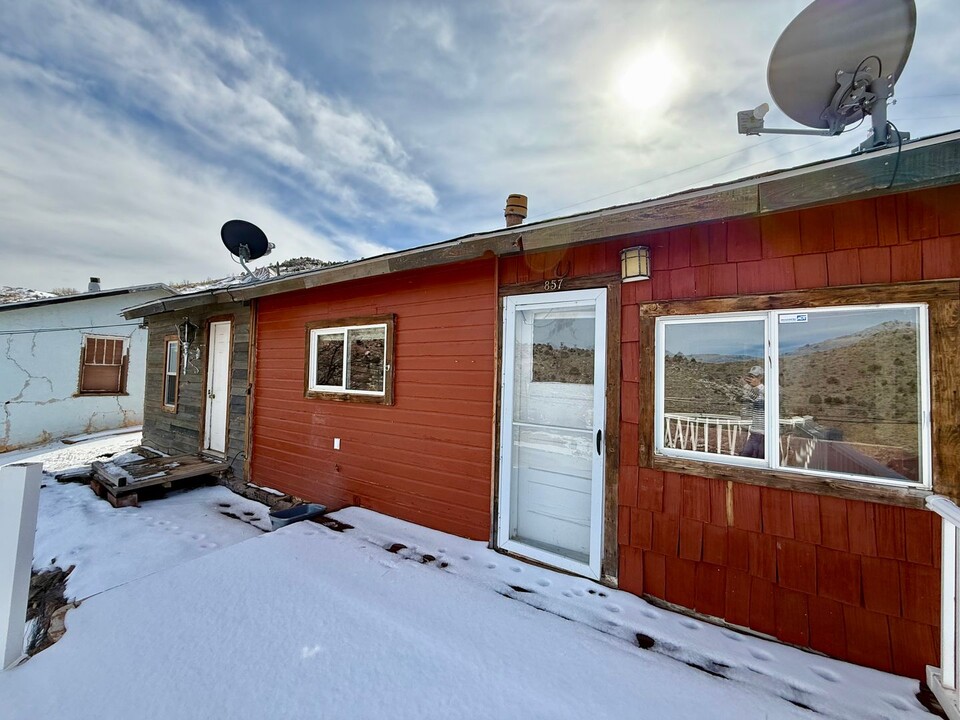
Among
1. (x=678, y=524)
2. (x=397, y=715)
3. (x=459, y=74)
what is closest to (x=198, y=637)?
(x=397, y=715)

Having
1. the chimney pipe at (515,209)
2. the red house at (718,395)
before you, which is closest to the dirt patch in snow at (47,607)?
the red house at (718,395)

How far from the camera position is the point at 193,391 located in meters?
6.51

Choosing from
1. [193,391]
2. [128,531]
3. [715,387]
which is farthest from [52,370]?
[715,387]

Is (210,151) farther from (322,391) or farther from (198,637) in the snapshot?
(198,637)

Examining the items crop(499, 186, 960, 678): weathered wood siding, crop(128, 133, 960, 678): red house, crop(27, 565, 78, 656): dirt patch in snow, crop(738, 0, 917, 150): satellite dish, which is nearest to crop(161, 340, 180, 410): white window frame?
crop(27, 565, 78, 656): dirt patch in snow

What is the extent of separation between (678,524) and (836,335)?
135cm

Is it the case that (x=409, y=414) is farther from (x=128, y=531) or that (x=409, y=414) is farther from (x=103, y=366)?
(x=103, y=366)

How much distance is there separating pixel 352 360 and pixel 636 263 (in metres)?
3.15

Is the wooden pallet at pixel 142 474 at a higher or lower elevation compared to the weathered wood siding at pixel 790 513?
lower

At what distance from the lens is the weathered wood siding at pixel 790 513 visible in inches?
70.2

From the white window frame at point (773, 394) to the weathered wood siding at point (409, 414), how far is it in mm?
1291

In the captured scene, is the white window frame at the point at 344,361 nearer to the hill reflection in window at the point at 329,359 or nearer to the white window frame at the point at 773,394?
the hill reflection in window at the point at 329,359

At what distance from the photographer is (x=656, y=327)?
96.0 inches

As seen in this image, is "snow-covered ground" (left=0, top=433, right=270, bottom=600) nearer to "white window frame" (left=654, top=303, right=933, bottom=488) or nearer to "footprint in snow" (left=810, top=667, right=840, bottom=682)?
"white window frame" (left=654, top=303, right=933, bottom=488)
